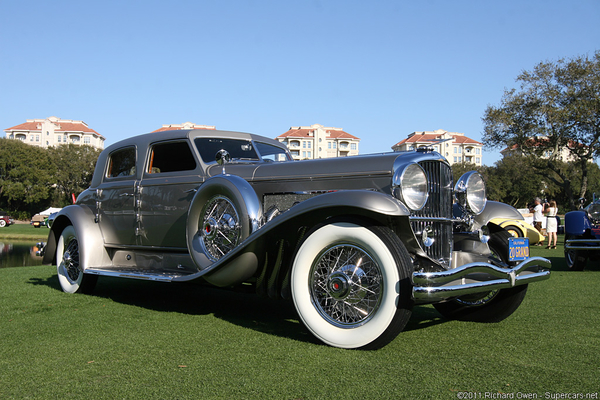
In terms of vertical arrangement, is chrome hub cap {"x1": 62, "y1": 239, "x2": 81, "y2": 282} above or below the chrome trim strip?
below

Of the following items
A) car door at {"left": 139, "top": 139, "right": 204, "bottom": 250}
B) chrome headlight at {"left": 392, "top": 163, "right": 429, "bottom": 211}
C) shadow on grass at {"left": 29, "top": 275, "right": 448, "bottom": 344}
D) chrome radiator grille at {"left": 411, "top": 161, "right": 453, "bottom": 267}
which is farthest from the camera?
car door at {"left": 139, "top": 139, "right": 204, "bottom": 250}

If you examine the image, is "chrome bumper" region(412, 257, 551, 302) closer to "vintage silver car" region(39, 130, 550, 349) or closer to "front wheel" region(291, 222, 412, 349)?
"vintage silver car" region(39, 130, 550, 349)

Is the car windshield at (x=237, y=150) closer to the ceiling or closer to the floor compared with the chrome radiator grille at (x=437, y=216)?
closer to the ceiling

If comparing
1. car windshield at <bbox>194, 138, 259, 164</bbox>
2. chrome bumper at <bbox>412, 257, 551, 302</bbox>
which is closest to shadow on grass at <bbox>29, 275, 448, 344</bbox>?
chrome bumper at <bbox>412, 257, 551, 302</bbox>

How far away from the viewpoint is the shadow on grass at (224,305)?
4.07 m

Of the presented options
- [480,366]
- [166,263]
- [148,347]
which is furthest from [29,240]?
[480,366]

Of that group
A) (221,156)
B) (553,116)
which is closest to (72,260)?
(221,156)

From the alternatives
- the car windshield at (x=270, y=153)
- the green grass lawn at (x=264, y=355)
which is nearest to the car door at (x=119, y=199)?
the green grass lawn at (x=264, y=355)

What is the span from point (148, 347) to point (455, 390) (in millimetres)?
2066

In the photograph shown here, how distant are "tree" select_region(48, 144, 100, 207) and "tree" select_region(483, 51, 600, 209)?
4298 cm

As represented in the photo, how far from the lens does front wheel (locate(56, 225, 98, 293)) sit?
5.68 meters

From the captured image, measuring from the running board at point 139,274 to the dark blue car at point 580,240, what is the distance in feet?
24.4

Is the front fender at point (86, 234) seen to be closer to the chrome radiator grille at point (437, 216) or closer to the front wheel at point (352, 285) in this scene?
the front wheel at point (352, 285)

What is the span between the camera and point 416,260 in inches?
143
